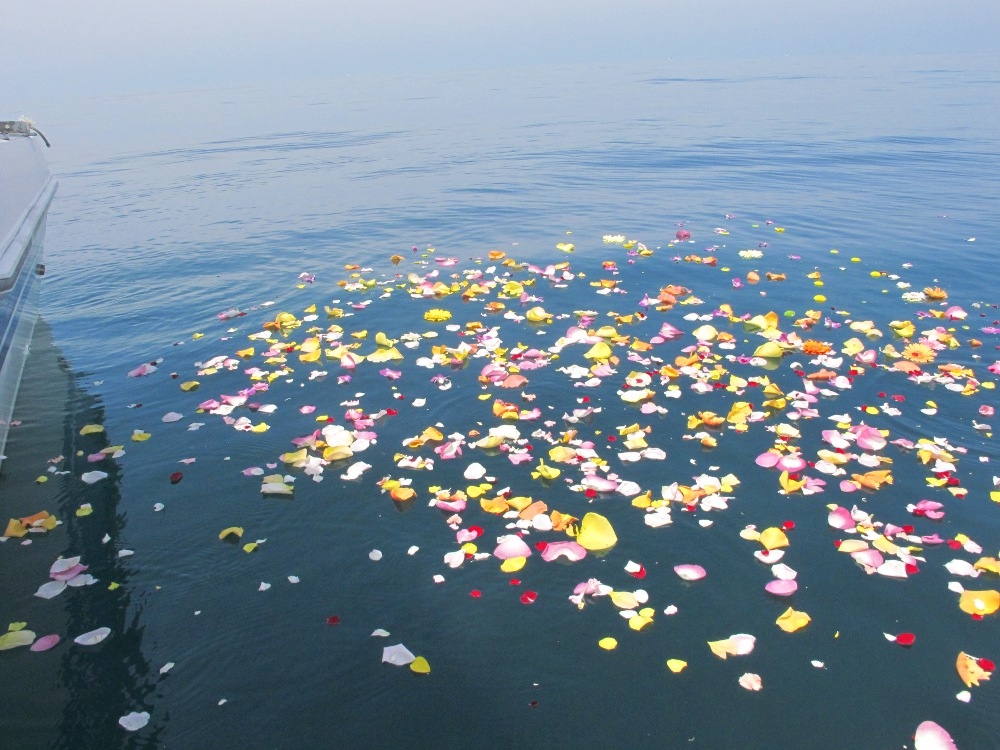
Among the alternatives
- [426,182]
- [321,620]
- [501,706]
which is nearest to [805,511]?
[501,706]

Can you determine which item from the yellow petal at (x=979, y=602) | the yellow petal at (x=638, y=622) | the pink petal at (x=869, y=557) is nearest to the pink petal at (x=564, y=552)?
the yellow petal at (x=638, y=622)

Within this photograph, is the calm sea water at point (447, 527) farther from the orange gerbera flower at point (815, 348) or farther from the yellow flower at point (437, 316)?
the orange gerbera flower at point (815, 348)

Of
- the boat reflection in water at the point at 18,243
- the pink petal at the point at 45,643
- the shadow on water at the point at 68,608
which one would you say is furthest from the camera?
the boat reflection in water at the point at 18,243

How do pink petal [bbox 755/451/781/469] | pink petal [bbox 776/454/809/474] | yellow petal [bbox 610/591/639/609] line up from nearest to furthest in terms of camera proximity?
yellow petal [bbox 610/591/639/609]
pink petal [bbox 776/454/809/474]
pink petal [bbox 755/451/781/469]

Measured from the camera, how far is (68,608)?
498cm

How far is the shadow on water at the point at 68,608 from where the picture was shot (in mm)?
4109

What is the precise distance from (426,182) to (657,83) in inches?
2136

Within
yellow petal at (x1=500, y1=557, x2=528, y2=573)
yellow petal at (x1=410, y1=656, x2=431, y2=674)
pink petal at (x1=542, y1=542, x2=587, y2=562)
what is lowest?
pink petal at (x1=542, y1=542, x2=587, y2=562)

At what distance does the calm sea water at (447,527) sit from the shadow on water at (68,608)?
2 cm

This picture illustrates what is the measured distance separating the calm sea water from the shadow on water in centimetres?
2

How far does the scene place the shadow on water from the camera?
4.11 meters

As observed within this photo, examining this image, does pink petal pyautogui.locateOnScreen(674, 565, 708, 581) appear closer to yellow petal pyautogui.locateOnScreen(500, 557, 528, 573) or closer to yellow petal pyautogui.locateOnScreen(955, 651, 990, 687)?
yellow petal pyautogui.locateOnScreen(500, 557, 528, 573)

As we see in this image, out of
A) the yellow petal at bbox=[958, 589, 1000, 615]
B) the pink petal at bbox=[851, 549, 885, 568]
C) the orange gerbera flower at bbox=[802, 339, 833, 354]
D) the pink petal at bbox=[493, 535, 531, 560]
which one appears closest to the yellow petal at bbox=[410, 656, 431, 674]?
the pink petal at bbox=[493, 535, 531, 560]

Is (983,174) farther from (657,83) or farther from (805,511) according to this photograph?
(657,83)
